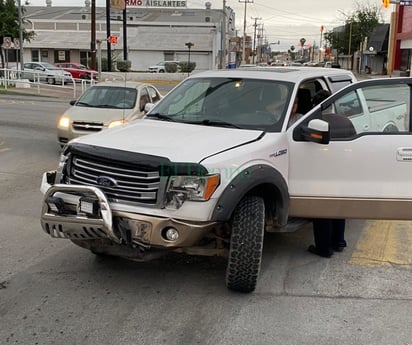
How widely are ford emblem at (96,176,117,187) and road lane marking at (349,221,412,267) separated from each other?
2596 millimetres

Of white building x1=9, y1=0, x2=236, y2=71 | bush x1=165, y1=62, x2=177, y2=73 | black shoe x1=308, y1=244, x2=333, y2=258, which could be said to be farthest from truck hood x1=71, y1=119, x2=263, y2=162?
white building x1=9, y1=0, x2=236, y2=71

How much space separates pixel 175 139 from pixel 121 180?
642mm

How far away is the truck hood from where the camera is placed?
4211 mm

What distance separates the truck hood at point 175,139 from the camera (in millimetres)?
4211

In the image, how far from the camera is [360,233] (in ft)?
20.6

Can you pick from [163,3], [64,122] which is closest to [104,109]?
[64,122]

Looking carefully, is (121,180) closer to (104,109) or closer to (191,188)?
(191,188)

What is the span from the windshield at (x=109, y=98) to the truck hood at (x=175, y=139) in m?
6.48

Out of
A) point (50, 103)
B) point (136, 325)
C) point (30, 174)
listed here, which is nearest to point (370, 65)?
point (50, 103)

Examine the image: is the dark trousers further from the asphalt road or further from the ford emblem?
the ford emblem

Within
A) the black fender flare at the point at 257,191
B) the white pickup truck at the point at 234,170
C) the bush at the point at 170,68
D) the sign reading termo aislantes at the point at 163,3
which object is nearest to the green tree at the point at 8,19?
the bush at the point at 170,68

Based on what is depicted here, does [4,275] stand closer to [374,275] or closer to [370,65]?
[374,275]

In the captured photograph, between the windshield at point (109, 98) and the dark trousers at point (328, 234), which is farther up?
the windshield at point (109, 98)

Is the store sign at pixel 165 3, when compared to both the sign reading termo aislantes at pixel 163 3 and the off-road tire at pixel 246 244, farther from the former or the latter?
the off-road tire at pixel 246 244
